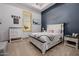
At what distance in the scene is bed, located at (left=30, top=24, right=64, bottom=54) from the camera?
1.58 metres

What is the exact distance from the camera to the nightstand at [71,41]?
4.89ft

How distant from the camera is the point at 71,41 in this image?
1539 mm

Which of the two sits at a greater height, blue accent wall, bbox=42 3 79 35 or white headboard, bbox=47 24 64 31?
blue accent wall, bbox=42 3 79 35

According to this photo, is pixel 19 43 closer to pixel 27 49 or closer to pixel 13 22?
pixel 27 49

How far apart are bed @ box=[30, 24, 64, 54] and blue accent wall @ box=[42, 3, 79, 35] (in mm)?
93

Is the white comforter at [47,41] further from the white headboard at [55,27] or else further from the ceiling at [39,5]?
Result: the ceiling at [39,5]

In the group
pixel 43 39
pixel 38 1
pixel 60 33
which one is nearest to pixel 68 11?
pixel 60 33

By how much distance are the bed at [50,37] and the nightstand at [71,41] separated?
91mm

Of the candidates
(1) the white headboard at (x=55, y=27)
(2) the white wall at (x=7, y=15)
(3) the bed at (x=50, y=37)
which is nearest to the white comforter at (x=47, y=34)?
(3) the bed at (x=50, y=37)

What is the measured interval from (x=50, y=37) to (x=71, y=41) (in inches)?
15.3

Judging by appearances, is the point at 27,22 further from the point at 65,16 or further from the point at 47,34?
the point at 65,16

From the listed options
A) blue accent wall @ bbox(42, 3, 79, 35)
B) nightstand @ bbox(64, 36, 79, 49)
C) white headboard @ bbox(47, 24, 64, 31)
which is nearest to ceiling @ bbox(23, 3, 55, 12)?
blue accent wall @ bbox(42, 3, 79, 35)

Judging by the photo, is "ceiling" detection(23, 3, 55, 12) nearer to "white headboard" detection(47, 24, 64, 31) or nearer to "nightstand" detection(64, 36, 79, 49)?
"white headboard" detection(47, 24, 64, 31)

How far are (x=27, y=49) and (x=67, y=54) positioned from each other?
0.74m
